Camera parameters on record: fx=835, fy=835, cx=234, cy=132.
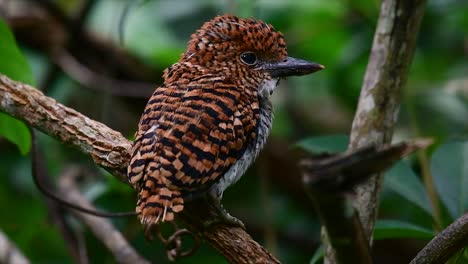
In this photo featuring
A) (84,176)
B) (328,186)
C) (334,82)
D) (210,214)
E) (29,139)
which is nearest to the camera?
(328,186)

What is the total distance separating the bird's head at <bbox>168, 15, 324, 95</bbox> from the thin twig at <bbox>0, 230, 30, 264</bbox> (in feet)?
3.85

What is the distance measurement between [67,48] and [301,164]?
152 inches

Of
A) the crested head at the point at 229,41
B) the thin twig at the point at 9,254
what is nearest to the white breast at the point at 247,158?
the crested head at the point at 229,41

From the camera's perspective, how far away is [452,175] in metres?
3.16

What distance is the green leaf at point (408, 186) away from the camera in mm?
3049

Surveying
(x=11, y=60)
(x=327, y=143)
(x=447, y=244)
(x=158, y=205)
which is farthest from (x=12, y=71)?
(x=447, y=244)

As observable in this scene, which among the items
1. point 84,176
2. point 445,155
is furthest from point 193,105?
point 84,176

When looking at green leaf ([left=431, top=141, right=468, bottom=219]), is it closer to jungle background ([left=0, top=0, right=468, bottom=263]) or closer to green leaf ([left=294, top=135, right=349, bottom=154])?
green leaf ([left=294, top=135, right=349, bottom=154])

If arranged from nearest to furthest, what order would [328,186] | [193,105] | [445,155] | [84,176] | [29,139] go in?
[328,186]
[193,105]
[29,139]
[445,155]
[84,176]

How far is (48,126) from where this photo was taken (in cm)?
264

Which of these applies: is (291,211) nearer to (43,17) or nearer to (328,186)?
(43,17)

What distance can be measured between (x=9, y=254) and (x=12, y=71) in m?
1.12

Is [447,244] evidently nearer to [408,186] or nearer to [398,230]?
[398,230]

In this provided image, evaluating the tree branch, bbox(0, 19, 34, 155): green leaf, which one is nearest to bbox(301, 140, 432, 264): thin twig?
the tree branch
